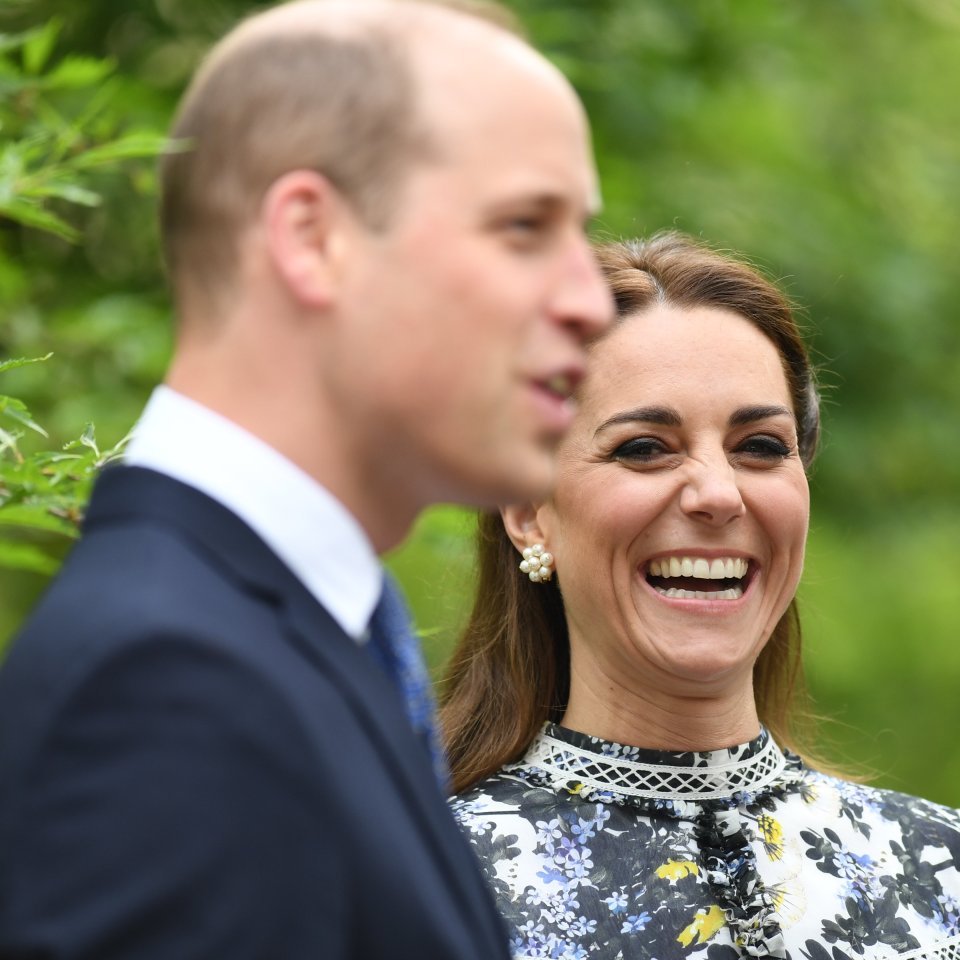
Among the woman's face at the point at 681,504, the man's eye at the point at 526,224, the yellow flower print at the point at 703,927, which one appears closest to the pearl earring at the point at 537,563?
the woman's face at the point at 681,504

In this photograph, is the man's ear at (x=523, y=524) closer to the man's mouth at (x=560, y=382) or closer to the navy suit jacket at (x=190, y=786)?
the man's mouth at (x=560, y=382)

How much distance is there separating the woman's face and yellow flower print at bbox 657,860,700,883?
336mm

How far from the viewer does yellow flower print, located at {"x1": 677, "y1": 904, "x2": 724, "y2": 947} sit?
3053 mm

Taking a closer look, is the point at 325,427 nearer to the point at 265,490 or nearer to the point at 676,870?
the point at 265,490

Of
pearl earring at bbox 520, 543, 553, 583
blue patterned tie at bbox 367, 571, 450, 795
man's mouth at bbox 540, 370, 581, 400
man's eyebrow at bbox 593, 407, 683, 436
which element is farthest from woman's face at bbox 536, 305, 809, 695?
man's mouth at bbox 540, 370, 581, 400

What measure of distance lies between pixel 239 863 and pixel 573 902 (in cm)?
186

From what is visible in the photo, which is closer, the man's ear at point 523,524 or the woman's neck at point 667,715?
the woman's neck at point 667,715

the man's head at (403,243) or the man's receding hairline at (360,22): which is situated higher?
the man's receding hairline at (360,22)

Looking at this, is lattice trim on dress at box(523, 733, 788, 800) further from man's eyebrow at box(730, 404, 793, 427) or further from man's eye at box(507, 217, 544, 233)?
man's eye at box(507, 217, 544, 233)

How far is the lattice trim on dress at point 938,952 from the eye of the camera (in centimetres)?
313

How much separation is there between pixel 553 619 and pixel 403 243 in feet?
7.09

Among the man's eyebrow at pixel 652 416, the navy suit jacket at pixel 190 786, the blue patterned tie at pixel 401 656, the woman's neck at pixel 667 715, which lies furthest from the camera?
the woman's neck at pixel 667 715

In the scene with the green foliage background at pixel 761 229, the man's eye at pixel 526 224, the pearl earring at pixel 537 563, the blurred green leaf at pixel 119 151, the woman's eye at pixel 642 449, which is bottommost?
the green foliage background at pixel 761 229

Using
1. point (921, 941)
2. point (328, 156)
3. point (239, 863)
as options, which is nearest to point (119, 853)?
point (239, 863)
